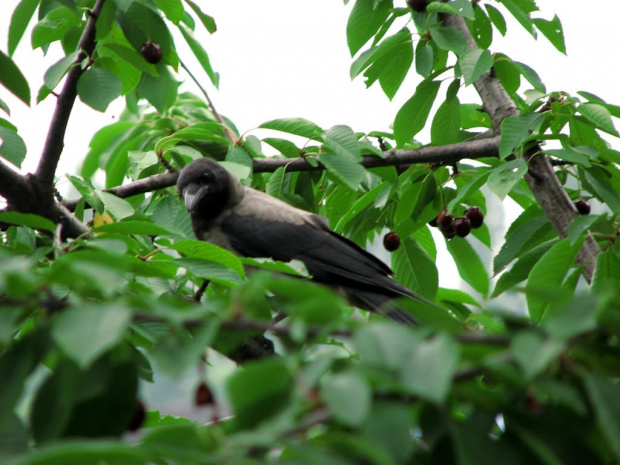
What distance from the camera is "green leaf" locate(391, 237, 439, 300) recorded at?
13.6 ft

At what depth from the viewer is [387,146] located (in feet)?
14.0

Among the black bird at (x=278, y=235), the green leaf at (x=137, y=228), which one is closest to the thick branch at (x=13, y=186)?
the green leaf at (x=137, y=228)

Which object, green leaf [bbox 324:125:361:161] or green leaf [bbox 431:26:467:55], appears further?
green leaf [bbox 431:26:467:55]

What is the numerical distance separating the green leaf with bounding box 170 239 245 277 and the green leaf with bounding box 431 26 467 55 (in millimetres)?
1883

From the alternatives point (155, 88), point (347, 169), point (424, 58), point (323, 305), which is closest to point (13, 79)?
point (155, 88)

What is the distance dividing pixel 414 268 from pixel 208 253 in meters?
2.02

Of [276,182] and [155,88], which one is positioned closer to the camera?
[155,88]

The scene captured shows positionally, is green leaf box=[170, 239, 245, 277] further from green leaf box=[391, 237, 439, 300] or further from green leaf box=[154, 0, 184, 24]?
green leaf box=[391, 237, 439, 300]

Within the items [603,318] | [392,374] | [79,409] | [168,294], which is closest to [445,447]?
[392,374]

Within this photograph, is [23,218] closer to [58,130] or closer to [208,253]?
[208,253]

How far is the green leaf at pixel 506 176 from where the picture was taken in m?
3.08

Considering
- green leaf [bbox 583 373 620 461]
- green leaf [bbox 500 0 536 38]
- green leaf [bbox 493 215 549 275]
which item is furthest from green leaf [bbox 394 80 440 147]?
green leaf [bbox 583 373 620 461]

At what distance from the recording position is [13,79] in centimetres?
248

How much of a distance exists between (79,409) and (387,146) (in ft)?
10.6
